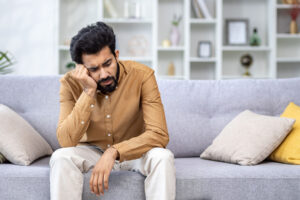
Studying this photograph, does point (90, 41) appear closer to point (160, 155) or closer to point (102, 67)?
point (102, 67)

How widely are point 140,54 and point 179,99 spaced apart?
233 centimetres

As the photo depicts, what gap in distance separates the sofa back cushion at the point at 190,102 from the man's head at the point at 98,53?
641mm

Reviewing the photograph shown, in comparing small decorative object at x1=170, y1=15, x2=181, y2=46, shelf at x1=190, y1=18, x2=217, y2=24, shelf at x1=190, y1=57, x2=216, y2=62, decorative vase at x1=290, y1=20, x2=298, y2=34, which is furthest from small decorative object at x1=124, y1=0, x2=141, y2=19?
decorative vase at x1=290, y1=20, x2=298, y2=34

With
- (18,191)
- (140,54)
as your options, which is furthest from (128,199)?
(140,54)

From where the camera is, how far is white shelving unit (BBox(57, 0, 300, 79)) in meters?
4.27

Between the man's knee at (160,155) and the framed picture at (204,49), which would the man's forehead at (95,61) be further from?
the framed picture at (204,49)

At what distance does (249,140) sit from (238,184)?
335 mm

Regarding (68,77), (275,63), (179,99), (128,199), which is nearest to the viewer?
(128,199)

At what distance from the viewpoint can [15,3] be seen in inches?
169

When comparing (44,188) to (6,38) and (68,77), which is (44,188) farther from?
(6,38)

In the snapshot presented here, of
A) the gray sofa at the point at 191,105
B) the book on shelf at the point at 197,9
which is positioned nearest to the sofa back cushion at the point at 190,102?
the gray sofa at the point at 191,105

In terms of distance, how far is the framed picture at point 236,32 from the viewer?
4434 millimetres

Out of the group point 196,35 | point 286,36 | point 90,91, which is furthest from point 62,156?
point 286,36

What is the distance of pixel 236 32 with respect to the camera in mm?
4445
